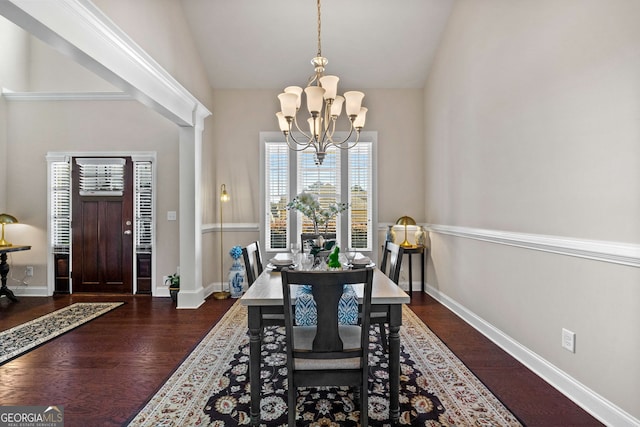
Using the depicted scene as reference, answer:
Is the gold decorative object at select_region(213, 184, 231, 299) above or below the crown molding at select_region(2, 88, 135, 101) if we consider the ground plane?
below

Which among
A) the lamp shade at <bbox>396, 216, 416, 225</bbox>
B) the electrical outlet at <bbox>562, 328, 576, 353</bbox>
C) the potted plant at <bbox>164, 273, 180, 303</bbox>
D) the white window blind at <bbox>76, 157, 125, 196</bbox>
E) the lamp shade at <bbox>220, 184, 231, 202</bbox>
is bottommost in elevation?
the potted plant at <bbox>164, 273, 180, 303</bbox>

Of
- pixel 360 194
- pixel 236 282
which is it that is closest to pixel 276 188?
pixel 360 194

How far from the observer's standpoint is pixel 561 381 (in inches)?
94.7

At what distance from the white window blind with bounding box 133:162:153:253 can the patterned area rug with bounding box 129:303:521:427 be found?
8.63 feet

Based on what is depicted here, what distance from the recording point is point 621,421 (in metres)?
1.95

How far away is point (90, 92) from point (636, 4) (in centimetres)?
596

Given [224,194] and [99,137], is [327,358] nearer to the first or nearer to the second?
→ [224,194]

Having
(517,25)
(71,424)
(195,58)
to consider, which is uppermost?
(195,58)

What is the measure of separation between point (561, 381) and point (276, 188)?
3968mm

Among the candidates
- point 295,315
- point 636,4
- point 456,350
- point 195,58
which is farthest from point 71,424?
point 195,58

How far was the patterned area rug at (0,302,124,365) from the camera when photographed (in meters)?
3.20

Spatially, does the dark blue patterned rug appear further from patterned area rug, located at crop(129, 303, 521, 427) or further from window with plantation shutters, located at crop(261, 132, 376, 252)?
window with plantation shutters, located at crop(261, 132, 376, 252)

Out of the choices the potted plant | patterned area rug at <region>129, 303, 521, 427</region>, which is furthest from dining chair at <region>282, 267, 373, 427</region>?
the potted plant

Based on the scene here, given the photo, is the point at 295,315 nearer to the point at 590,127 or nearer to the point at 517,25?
the point at 590,127
